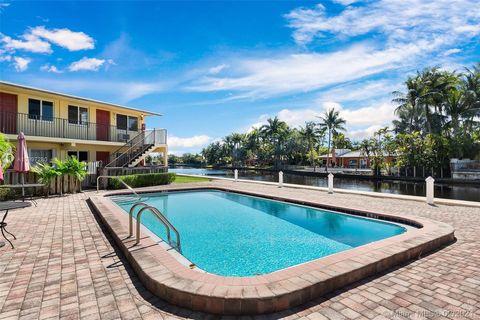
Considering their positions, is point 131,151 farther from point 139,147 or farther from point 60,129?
point 60,129

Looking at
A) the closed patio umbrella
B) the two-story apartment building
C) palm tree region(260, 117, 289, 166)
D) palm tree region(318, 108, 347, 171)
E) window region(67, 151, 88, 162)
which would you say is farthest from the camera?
palm tree region(260, 117, 289, 166)

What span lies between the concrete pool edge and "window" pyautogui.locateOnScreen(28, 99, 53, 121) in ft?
46.2

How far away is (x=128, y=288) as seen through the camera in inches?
138

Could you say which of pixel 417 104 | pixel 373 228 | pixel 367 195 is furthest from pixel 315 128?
pixel 373 228

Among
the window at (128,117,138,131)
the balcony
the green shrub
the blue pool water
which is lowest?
the blue pool water

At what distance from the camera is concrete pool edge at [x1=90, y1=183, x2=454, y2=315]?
3.00m

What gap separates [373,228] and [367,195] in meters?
5.72

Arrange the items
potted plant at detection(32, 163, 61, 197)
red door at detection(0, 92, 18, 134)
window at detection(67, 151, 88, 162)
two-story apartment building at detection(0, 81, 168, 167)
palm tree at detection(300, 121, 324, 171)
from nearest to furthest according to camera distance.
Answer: potted plant at detection(32, 163, 61, 197) → red door at detection(0, 92, 18, 134) → two-story apartment building at detection(0, 81, 168, 167) → window at detection(67, 151, 88, 162) → palm tree at detection(300, 121, 324, 171)

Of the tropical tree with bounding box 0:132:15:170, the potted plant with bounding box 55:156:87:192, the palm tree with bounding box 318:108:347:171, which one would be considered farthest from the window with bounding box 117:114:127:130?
the palm tree with bounding box 318:108:347:171

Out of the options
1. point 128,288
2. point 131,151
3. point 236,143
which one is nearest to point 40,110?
point 131,151

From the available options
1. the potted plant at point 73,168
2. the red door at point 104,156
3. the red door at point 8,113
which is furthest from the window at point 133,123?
the potted plant at point 73,168

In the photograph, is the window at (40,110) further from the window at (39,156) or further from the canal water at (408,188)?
the canal water at (408,188)

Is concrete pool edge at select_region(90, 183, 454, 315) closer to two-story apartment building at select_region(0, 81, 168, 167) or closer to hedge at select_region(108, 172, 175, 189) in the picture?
hedge at select_region(108, 172, 175, 189)

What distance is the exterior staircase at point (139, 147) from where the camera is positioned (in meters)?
17.4
